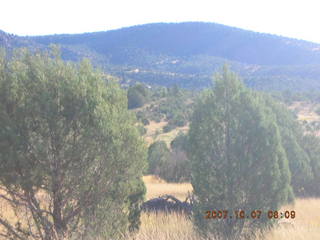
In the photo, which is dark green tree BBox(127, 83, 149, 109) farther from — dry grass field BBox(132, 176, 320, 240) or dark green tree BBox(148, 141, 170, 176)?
dry grass field BBox(132, 176, 320, 240)

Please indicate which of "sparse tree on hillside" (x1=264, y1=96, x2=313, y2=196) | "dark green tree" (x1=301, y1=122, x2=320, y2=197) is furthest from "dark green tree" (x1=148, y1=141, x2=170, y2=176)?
"sparse tree on hillside" (x1=264, y1=96, x2=313, y2=196)

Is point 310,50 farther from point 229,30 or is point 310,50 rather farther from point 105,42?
point 105,42

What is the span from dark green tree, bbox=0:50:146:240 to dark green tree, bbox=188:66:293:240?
46.8 inches

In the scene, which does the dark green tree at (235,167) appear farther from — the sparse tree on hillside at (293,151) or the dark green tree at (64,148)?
the sparse tree on hillside at (293,151)

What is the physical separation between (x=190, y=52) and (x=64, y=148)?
168 metres

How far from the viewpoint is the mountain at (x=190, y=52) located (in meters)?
100

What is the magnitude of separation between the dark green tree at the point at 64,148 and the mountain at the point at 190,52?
81.3 meters

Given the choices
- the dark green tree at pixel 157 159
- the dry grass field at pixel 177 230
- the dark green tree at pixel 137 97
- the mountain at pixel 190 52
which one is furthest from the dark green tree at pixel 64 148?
the mountain at pixel 190 52

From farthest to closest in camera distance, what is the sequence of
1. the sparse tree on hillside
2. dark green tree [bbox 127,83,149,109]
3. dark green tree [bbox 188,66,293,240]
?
dark green tree [bbox 127,83,149,109] < the sparse tree on hillside < dark green tree [bbox 188,66,293,240]

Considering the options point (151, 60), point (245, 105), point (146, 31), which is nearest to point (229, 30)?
point (146, 31)

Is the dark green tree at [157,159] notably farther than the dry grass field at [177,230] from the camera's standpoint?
Yes

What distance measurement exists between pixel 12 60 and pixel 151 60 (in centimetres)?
14421

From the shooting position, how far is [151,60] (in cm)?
14738

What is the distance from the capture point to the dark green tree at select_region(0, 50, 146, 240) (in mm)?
4484
